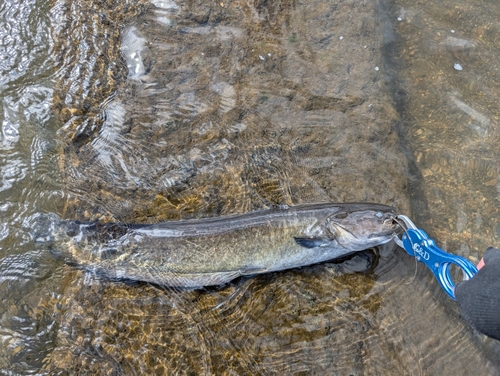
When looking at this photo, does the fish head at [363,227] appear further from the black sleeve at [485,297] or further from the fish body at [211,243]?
the black sleeve at [485,297]

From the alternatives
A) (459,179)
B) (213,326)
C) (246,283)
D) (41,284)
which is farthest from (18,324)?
(459,179)

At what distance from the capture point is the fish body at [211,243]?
3764 millimetres

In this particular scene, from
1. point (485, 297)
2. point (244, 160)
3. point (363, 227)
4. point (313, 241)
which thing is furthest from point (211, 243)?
point (485, 297)

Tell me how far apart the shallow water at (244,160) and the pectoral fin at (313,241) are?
0.27 m

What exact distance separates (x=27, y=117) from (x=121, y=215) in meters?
1.80

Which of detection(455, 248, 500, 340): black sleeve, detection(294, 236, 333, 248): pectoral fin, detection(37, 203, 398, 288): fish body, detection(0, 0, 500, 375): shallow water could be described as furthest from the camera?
detection(294, 236, 333, 248): pectoral fin

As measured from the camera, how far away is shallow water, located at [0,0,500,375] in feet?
12.0

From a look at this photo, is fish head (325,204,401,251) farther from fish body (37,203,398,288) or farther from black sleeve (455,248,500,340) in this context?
black sleeve (455,248,500,340)

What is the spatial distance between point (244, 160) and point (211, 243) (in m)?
1.12

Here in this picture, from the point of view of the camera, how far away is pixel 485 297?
105 inches

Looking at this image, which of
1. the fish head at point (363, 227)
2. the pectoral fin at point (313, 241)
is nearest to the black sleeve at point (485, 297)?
the fish head at point (363, 227)

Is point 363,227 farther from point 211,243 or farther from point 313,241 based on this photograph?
point 211,243

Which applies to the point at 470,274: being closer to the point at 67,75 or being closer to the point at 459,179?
the point at 459,179

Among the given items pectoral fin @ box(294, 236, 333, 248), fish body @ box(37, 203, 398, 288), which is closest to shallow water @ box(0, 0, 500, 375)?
fish body @ box(37, 203, 398, 288)
